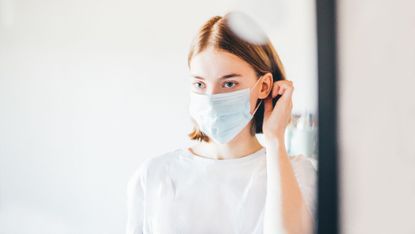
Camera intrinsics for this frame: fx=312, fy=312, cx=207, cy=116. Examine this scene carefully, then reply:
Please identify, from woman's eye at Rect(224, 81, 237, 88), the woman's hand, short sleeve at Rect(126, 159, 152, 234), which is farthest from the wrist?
short sleeve at Rect(126, 159, 152, 234)

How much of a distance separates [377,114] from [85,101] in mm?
967

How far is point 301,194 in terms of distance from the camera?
0.52 m

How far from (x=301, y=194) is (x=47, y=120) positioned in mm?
906

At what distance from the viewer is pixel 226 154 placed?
26.1 inches

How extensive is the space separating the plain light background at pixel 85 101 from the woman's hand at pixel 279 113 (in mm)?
313

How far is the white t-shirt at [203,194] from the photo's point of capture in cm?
60

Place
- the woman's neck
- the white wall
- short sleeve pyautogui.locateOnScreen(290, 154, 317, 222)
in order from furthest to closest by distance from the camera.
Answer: the woman's neck < short sleeve pyautogui.locateOnScreen(290, 154, 317, 222) < the white wall

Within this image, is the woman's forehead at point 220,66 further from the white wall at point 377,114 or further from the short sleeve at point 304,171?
the white wall at point 377,114

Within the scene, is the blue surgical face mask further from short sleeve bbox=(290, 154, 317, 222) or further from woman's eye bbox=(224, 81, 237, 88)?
short sleeve bbox=(290, 154, 317, 222)

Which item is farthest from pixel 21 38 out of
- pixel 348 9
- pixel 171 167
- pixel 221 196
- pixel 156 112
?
pixel 348 9

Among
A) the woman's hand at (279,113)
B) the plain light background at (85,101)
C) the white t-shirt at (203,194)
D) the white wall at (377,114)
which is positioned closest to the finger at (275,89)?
the woman's hand at (279,113)

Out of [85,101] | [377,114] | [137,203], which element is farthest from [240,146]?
[85,101]

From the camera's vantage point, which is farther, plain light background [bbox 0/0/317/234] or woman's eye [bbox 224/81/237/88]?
plain light background [bbox 0/0/317/234]

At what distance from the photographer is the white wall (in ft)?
0.60
